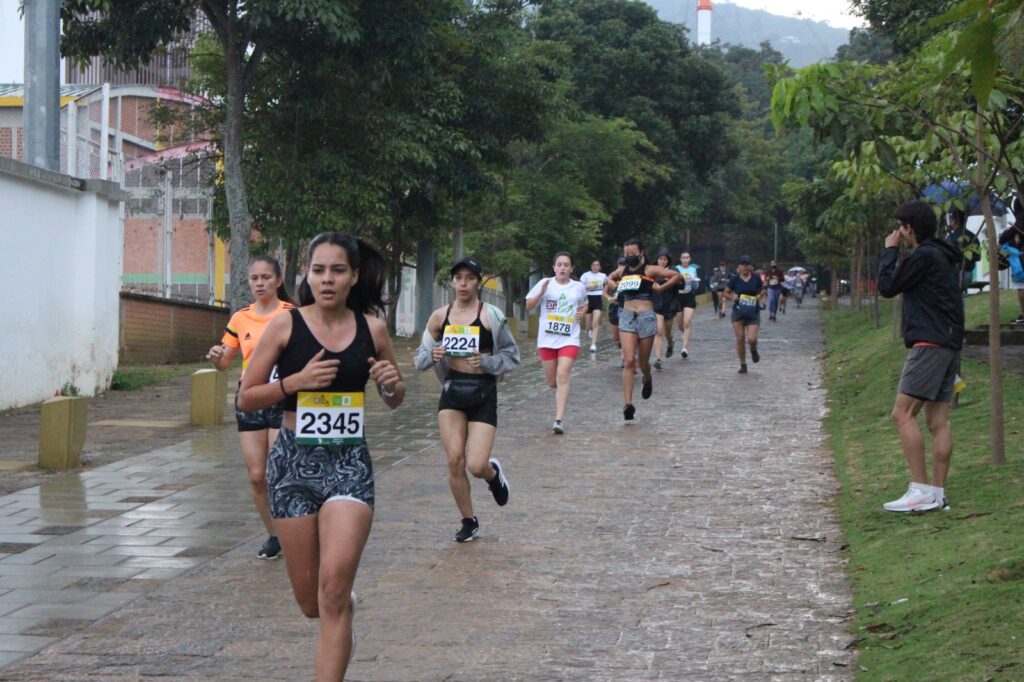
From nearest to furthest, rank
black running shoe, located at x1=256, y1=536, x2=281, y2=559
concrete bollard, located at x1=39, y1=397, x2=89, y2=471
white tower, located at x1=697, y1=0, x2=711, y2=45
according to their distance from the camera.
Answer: black running shoe, located at x1=256, y1=536, x2=281, y2=559, concrete bollard, located at x1=39, y1=397, x2=89, y2=471, white tower, located at x1=697, y1=0, x2=711, y2=45

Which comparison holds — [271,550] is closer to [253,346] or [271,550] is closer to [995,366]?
[253,346]

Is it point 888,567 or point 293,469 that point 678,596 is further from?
point 293,469

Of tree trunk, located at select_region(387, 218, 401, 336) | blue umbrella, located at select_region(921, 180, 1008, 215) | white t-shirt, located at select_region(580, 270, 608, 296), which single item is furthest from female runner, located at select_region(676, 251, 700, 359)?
blue umbrella, located at select_region(921, 180, 1008, 215)

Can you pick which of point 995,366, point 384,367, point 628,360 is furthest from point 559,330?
point 384,367

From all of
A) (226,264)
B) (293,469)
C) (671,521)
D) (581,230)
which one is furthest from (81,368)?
(581,230)

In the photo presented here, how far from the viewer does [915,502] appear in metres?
8.83

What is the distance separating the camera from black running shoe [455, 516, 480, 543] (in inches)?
344

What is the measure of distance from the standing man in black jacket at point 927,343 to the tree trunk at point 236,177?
1394 centimetres

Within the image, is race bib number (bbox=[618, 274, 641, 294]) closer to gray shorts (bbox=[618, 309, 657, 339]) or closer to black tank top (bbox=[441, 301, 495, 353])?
gray shorts (bbox=[618, 309, 657, 339])

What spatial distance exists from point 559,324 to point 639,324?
179 centimetres

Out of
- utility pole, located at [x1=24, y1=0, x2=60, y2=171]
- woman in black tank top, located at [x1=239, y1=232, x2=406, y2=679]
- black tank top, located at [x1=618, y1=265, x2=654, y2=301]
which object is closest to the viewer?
woman in black tank top, located at [x1=239, y1=232, x2=406, y2=679]

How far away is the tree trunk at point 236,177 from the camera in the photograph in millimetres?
20703

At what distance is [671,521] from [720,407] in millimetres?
7328

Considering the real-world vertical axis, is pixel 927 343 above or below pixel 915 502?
above
